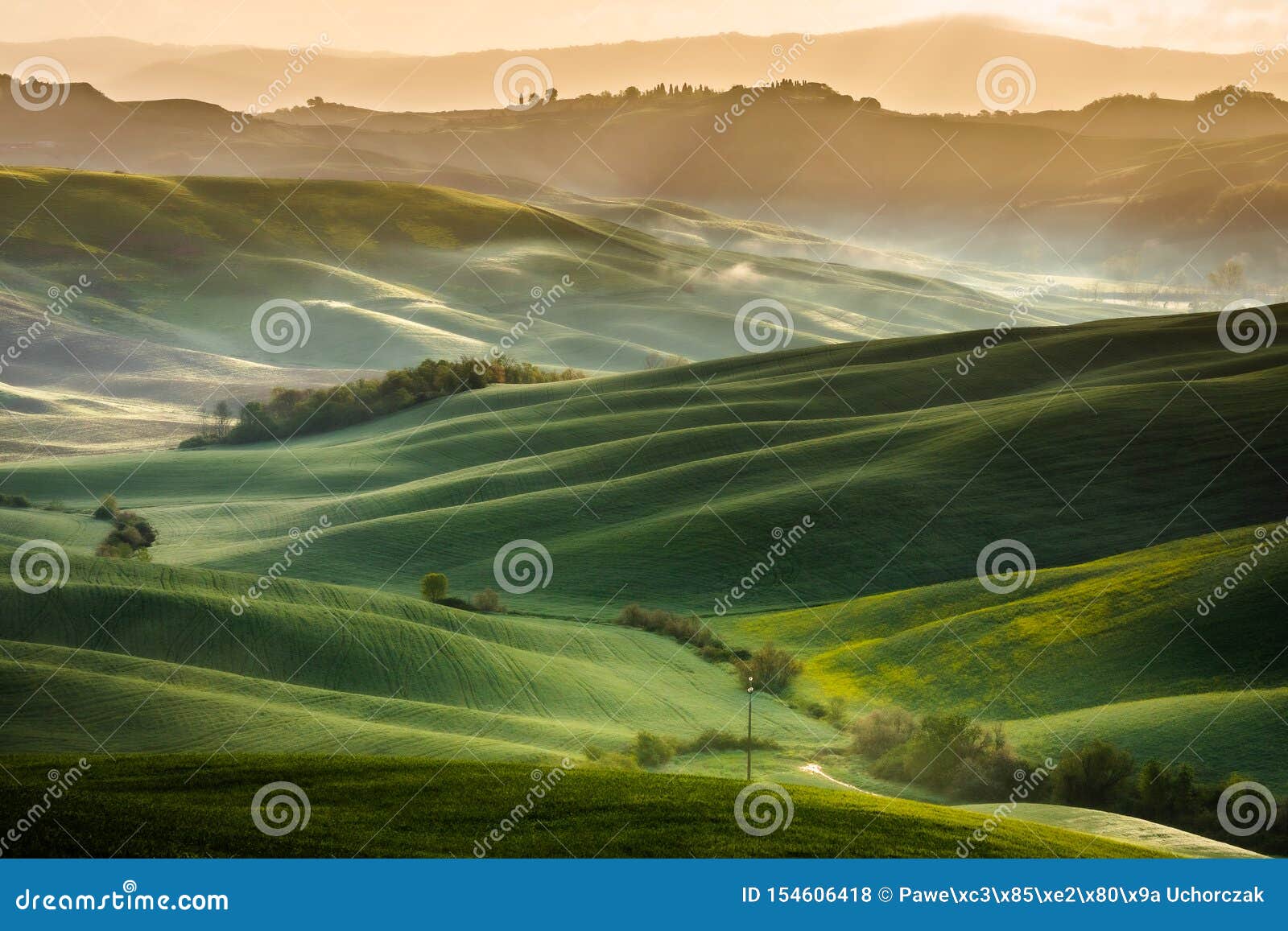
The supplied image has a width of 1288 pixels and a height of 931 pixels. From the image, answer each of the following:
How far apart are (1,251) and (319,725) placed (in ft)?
621

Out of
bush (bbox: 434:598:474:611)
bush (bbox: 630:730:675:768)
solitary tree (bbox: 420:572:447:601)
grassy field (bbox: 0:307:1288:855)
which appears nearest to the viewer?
bush (bbox: 630:730:675:768)

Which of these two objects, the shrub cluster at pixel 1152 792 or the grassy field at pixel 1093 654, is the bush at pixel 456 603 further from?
the shrub cluster at pixel 1152 792

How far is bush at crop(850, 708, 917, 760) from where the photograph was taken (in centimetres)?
3625

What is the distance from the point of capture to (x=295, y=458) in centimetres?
9431

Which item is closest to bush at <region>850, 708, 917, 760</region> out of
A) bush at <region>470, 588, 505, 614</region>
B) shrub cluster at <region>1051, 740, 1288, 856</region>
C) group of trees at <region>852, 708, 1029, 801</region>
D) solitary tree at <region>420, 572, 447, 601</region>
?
group of trees at <region>852, 708, 1029, 801</region>

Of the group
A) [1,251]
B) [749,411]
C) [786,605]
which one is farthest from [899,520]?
[1,251]

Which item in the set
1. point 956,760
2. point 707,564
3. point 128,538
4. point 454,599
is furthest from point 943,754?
point 128,538

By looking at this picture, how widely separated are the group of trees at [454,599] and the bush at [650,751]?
Answer: 19.3 m

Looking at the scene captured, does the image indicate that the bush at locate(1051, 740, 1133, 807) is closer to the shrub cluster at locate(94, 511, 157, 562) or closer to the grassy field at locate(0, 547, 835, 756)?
the grassy field at locate(0, 547, 835, 756)

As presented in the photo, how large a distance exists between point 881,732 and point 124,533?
160ft

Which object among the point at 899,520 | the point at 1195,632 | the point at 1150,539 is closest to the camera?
the point at 1195,632

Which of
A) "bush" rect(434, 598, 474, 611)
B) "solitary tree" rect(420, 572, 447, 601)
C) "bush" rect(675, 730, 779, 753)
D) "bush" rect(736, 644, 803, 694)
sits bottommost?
"bush" rect(675, 730, 779, 753)

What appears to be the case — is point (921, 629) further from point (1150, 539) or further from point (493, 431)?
point (493, 431)

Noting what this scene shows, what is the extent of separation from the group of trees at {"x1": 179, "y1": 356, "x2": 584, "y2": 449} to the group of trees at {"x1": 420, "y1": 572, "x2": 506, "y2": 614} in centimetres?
5636
